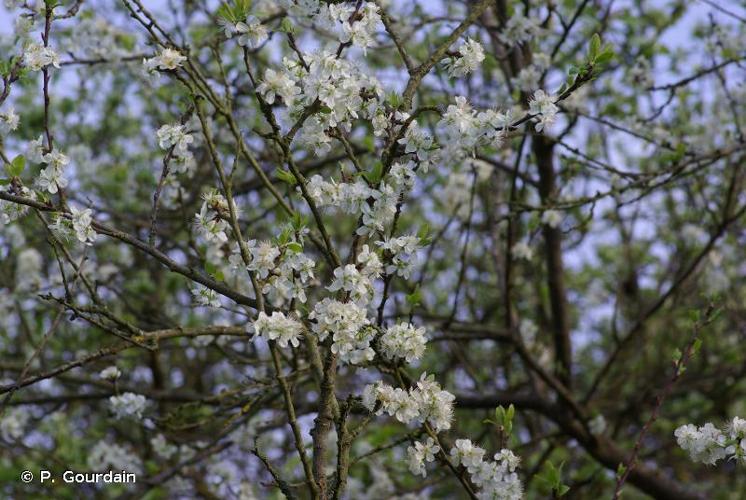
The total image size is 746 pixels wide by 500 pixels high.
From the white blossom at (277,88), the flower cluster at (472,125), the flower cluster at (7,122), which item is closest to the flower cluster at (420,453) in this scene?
the flower cluster at (472,125)

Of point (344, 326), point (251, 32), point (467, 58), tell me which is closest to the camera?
point (344, 326)

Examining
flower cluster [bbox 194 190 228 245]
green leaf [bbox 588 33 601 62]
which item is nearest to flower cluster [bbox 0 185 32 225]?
flower cluster [bbox 194 190 228 245]

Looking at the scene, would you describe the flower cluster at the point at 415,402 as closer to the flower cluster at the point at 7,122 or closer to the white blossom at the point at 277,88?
the white blossom at the point at 277,88

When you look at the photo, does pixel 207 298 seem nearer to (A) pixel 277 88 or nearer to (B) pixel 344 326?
(B) pixel 344 326

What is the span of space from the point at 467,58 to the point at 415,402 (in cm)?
106

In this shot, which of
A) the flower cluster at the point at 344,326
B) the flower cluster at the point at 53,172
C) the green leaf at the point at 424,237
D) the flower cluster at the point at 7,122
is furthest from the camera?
the flower cluster at the point at 7,122

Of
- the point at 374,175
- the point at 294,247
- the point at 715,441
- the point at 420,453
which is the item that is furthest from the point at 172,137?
the point at 715,441

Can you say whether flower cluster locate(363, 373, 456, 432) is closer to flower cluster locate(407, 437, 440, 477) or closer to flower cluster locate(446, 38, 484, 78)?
flower cluster locate(407, 437, 440, 477)

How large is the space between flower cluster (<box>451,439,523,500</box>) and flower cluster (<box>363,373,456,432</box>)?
14cm

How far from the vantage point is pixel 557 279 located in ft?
16.4

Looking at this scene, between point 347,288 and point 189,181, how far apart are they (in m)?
3.21

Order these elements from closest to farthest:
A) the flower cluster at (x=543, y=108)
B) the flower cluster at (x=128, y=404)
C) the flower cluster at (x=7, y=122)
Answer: the flower cluster at (x=543, y=108) → the flower cluster at (x=7, y=122) → the flower cluster at (x=128, y=404)

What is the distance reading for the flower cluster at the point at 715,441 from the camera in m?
2.41

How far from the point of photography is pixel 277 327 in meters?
2.26
